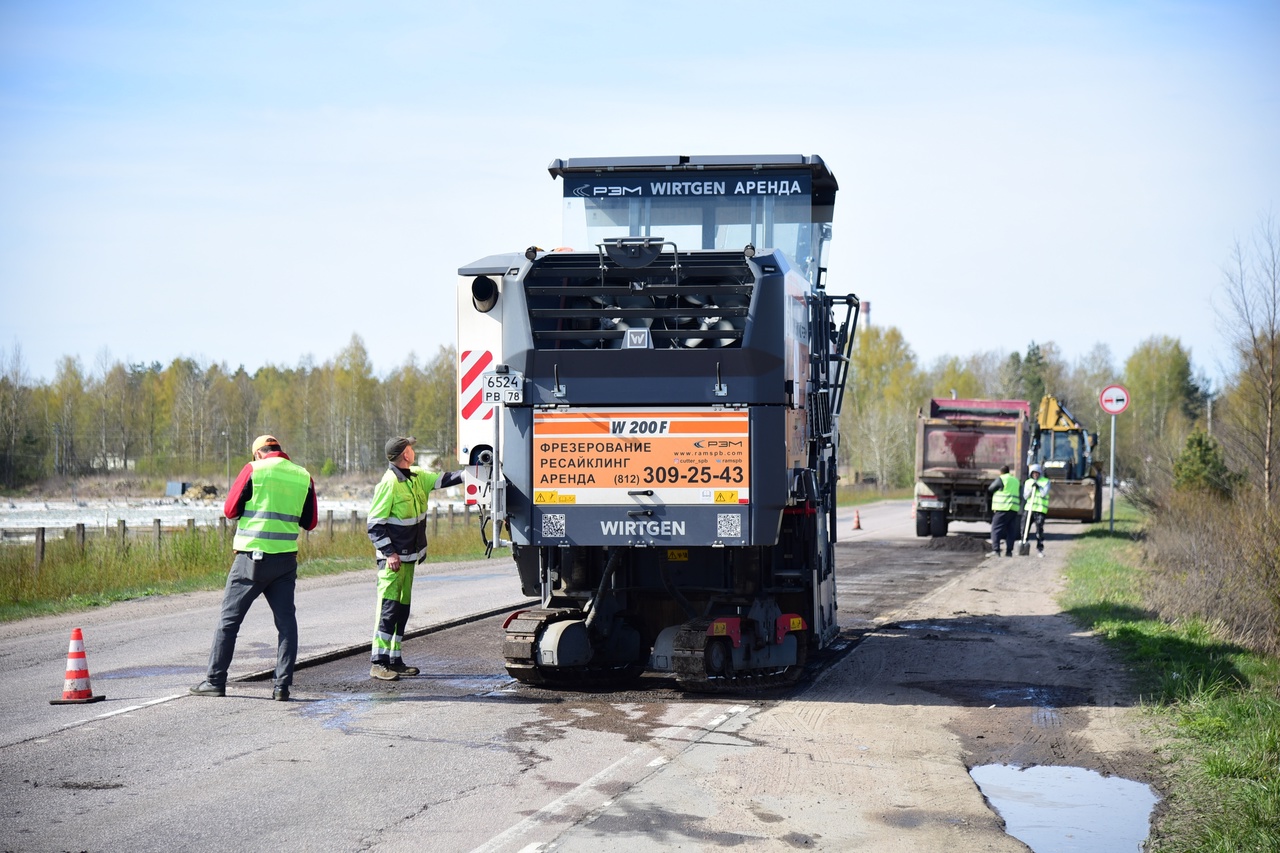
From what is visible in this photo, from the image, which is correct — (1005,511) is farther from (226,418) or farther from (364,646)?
(226,418)

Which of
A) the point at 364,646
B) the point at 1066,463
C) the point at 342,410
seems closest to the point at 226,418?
the point at 342,410

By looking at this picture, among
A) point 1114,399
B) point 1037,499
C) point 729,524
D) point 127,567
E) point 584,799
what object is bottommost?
point 584,799

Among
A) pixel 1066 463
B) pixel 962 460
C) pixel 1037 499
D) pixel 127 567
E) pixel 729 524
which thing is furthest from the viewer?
pixel 1066 463

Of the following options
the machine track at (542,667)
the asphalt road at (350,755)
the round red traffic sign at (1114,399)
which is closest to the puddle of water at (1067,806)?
the asphalt road at (350,755)

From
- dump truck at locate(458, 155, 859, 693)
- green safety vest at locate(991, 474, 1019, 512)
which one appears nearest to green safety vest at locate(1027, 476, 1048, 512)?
green safety vest at locate(991, 474, 1019, 512)

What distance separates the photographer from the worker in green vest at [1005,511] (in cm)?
2270

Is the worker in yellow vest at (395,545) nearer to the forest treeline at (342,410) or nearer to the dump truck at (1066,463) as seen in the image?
the dump truck at (1066,463)

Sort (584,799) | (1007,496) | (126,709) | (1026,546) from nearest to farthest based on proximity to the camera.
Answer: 1. (584,799)
2. (126,709)
3. (1007,496)
4. (1026,546)

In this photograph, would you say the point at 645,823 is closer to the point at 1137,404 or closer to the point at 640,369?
the point at 640,369

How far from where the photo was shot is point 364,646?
11.9 meters

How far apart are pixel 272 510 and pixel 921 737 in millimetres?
4849

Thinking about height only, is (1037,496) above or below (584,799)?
above

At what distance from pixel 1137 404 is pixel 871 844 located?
10268 centimetres

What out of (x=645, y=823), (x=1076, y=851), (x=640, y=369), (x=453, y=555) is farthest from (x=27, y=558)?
(x=1076, y=851)
